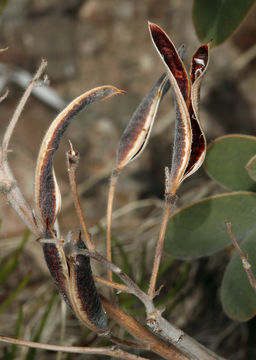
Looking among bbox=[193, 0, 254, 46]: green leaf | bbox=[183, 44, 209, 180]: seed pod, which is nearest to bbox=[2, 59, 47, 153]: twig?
bbox=[183, 44, 209, 180]: seed pod

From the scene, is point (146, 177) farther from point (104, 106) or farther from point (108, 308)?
point (108, 308)

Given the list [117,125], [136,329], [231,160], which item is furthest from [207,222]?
[117,125]

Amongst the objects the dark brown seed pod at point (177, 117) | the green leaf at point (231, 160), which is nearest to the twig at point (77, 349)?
the dark brown seed pod at point (177, 117)

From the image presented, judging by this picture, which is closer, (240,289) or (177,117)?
(177,117)

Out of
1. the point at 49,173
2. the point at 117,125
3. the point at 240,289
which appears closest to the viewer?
the point at 49,173

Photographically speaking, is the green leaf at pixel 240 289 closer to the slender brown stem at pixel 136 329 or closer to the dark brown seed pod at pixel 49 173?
the slender brown stem at pixel 136 329

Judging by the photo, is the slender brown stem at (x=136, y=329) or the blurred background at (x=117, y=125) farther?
the blurred background at (x=117, y=125)

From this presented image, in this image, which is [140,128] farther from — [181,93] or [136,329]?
[136,329]
